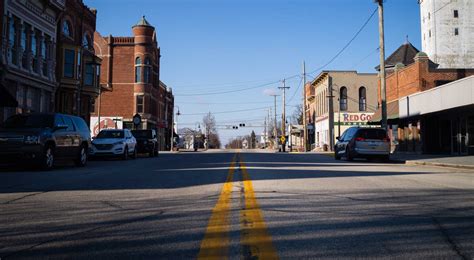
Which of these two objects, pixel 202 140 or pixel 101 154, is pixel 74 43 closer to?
pixel 101 154

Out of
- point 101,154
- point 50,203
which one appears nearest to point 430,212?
point 50,203

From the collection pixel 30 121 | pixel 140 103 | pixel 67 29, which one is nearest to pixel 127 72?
pixel 140 103

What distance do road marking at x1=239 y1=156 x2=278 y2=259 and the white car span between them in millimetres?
15591

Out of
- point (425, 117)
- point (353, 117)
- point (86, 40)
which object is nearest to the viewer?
point (425, 117)

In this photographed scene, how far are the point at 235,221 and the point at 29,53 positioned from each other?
22.5 m

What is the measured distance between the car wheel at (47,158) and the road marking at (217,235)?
7.99 meters

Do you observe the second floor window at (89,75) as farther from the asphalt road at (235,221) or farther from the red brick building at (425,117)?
the asphalt road at (235,221)

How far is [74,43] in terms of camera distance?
1254 inches

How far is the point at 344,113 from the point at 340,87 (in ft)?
10.7

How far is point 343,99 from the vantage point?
181 ft

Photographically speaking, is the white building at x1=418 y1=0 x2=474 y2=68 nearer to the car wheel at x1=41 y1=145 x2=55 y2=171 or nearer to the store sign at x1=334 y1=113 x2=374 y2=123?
the store sign at x1=334 y1=113 x2=374 y2=123

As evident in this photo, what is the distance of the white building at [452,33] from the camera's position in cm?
7338

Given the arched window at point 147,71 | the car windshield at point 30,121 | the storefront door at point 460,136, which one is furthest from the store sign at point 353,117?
the car windshield at point 30,121

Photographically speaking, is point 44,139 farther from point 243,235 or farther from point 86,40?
point 86,40
